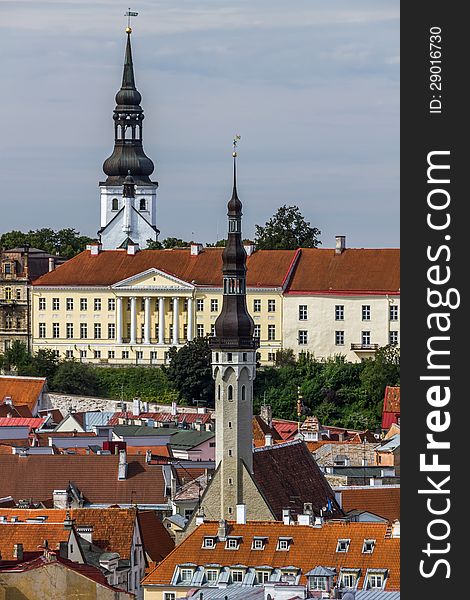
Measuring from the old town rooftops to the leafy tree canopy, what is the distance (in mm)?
13931

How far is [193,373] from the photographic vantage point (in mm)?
95438

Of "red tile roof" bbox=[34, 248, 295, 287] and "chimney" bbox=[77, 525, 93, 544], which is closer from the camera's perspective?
"chimney" bbox=[77, 525, 93, 544]

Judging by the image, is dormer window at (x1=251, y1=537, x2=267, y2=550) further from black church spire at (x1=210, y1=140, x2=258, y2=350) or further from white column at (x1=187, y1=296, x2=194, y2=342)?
white column at (x1=187, y1=296, x2=194, y2=342)

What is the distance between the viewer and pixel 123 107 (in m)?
126

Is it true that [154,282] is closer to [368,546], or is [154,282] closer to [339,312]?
[339,312]

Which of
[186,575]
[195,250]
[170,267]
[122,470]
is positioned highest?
[195,250]

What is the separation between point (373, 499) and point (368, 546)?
1396 cm

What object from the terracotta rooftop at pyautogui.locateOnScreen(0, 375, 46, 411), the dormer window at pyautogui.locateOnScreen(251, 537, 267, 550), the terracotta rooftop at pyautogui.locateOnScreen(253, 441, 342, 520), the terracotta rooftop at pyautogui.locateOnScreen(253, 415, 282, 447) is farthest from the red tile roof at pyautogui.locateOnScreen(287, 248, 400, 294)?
the dormer window at pyautogui.locateOnScreen(251, 537, 267, 550)

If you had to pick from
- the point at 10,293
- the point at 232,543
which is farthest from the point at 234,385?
the point at 10,293

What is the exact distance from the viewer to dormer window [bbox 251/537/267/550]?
49.1m

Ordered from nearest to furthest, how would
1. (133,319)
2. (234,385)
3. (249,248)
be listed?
(234,385) → (133,319) → (249,248)

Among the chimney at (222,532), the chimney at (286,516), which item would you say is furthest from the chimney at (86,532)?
the chimney at (286,516)

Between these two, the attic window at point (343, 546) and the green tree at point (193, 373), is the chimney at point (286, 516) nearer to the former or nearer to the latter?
the attic window at point (343, 546)

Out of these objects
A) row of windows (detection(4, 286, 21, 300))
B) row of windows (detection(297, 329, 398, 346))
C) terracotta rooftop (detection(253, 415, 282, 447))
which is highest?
row of windows (detection(4, 286, 21, 300))
